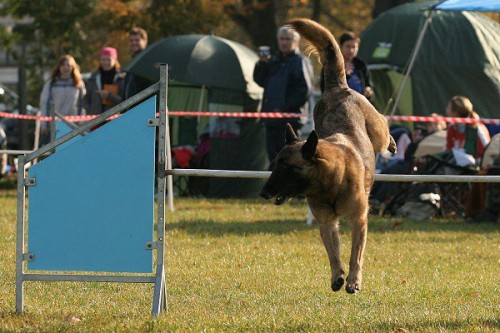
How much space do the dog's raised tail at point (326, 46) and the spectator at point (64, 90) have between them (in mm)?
7690

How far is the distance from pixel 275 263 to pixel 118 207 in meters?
2.98

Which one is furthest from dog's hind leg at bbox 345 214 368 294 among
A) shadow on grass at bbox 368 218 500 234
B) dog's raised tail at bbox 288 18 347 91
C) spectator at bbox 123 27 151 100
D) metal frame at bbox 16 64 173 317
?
spectator at bbox 123 27 151 100

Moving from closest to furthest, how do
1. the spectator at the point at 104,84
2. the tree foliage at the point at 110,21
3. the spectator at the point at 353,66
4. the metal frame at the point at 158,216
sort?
the metal frame at the point at 158,216 < the spectator at the point at 353,66 < the spectator at the point at 104,84 < the tree foliage at the point at 110,21

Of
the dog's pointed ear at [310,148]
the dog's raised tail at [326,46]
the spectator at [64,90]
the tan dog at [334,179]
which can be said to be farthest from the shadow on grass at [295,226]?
the dog's pointed ear at [310,148]

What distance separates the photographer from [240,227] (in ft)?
40.0

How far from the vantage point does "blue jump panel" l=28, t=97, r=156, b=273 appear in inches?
261

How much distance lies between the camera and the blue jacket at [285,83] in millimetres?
13828

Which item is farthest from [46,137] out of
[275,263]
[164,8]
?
[164,8]

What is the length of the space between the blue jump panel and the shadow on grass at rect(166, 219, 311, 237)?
4791mm

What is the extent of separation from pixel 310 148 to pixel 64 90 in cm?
970

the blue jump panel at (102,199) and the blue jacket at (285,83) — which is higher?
the blue jump panel at (102,199)

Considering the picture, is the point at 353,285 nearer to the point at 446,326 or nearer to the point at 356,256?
the point at 356,256

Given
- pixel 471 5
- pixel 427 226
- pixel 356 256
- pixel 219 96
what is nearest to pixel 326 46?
pixel 356 256

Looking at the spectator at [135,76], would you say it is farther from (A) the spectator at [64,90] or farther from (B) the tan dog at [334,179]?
(B) the tan dog at [334,179]
